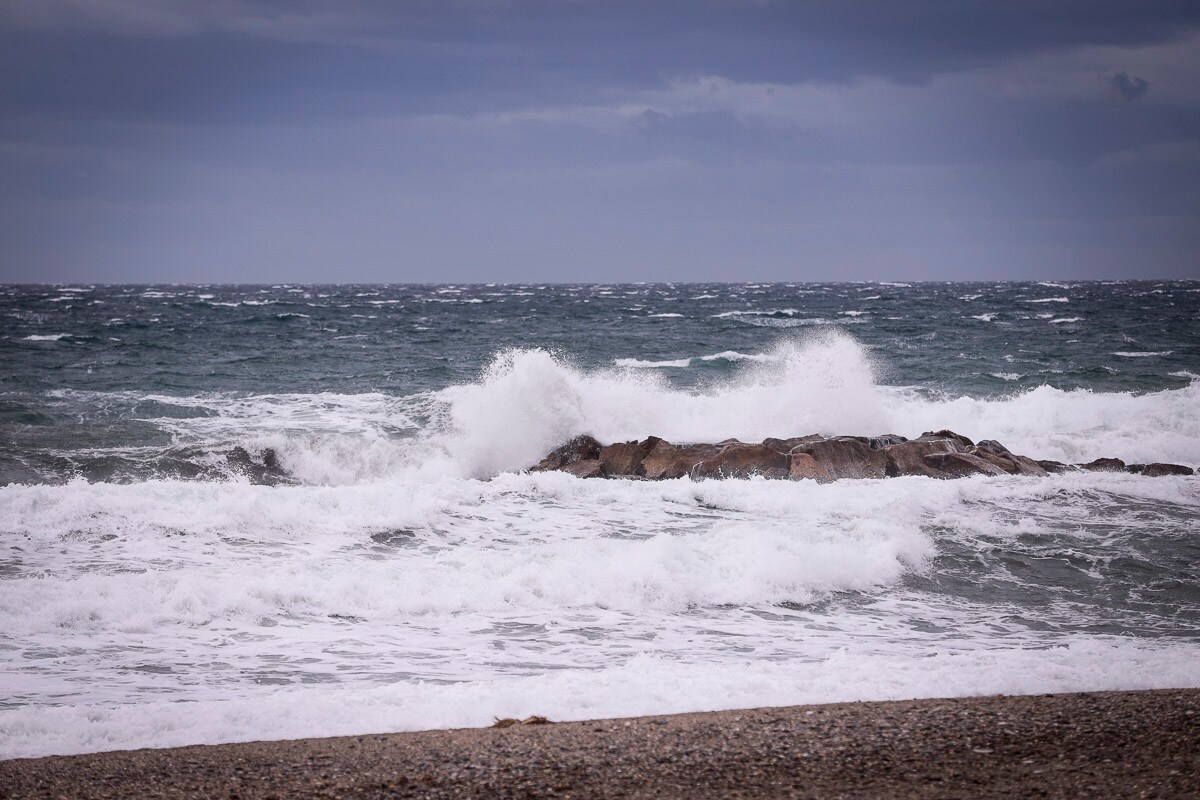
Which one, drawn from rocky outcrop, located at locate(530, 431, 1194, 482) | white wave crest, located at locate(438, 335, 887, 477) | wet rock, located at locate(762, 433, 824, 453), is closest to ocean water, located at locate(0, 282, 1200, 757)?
white wave crest, located at locate(438, 335, 887, 477)

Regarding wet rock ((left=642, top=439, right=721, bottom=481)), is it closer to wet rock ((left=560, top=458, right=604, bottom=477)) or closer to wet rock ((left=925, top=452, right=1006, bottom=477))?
wet rock ((left=560, top=458, right=604, bottom=477))

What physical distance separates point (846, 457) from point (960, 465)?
1.48 meters

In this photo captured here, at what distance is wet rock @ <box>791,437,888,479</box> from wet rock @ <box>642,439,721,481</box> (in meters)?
1.30

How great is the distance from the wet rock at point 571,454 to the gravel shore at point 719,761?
853 cm

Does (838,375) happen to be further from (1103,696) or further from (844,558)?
(1103,696)

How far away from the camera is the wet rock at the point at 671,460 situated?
41.5 ft

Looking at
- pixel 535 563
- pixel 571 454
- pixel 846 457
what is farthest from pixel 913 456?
pixel 535 563

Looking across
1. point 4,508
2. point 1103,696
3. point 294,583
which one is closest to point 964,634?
point 1103,696

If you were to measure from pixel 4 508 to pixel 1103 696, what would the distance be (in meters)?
9.37

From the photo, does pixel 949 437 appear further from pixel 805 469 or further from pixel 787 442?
pixel 805 469

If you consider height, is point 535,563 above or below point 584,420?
below

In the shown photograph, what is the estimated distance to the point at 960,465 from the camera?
12.3 meters

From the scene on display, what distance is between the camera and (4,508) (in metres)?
8.85

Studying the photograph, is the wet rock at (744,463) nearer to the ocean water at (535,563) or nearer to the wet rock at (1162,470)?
the ocean water at (535,563)
